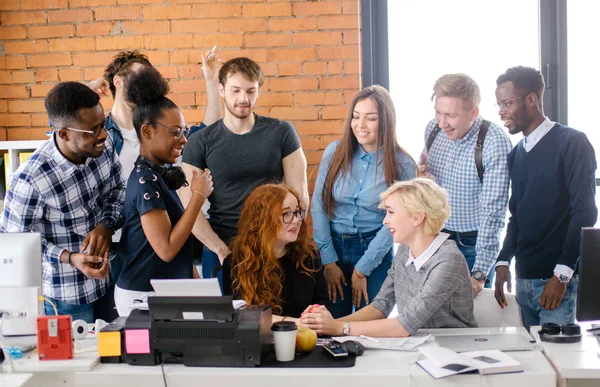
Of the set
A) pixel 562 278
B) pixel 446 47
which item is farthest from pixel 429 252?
pixel 446 47

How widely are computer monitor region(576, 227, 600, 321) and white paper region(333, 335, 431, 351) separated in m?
0.51

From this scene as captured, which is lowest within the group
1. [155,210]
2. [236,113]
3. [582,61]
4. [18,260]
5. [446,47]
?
[18,260]

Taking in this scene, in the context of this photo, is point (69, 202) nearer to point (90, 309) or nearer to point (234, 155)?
point (90, 309)

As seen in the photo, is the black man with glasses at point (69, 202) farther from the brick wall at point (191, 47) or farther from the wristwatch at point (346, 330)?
the brick wall at point (191, 47)

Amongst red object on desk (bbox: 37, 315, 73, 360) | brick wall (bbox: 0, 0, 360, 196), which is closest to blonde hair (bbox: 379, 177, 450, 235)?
red object on desk (bbox: 37, 315, 73, 360)

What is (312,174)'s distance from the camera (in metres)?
4.07

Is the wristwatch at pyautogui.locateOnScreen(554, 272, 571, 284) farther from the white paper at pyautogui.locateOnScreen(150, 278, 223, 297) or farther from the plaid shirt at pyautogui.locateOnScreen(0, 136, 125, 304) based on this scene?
the plaid shirt at pyautogui.locateOnScreen(0, 136, 125, 304)

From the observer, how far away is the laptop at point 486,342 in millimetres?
2188

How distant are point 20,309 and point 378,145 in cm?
167

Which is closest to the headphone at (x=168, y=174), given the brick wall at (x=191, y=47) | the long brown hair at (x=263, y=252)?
the long brown hair at (x=263, y=252)

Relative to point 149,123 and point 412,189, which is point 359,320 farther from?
point 149,123

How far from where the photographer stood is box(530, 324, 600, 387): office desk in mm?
1945

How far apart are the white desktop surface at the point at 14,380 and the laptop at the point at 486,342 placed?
1.30 metres

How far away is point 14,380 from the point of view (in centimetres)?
201
